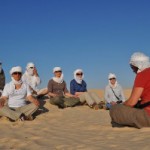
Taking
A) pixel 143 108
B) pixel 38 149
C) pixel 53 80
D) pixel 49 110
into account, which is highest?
pixel 53 80

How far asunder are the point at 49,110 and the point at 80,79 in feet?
7.72

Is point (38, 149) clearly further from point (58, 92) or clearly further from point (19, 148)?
point (58, 92)

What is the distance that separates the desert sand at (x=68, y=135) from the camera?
6.61m

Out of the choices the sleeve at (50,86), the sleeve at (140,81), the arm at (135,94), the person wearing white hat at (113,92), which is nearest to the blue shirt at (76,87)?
the sleeve at (50,86)

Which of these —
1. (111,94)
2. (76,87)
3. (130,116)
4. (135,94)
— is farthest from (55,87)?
(135,94)

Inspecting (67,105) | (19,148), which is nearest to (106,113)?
(67,105)

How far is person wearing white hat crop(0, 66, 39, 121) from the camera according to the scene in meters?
10.9

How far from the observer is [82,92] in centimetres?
1480

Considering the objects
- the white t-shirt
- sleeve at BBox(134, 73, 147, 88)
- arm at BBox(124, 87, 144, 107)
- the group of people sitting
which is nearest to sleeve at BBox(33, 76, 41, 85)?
the group of people sitting

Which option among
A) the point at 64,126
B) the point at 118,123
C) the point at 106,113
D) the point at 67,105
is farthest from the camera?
the point at 67,105

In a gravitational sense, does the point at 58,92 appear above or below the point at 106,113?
above

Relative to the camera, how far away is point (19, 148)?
6.93 meters

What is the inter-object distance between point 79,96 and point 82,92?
1.04 feet

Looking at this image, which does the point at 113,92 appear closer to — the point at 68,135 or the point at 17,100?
the point at 17,100
